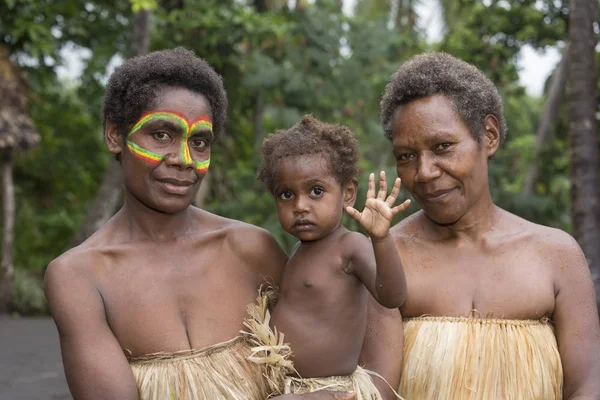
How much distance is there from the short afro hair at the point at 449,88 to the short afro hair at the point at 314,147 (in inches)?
7.6

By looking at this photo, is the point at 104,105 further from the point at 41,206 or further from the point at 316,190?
the point at 41,206

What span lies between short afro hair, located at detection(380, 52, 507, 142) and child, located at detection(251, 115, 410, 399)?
0.95ft

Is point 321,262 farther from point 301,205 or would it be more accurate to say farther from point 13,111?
point 13,111

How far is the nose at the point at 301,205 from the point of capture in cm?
306

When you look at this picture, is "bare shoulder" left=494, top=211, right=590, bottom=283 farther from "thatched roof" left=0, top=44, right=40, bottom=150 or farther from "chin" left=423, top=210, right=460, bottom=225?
"thatched roof" left=0, top=44, right=40, bottom=150

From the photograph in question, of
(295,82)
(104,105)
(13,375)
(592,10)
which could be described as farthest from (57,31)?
(104,105)

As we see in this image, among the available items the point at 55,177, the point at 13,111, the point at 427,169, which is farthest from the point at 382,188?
the point at 55,177

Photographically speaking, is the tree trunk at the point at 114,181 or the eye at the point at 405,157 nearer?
the eye at the point at 405,157

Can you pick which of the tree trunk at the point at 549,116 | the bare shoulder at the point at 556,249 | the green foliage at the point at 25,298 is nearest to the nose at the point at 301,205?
the bare shoulder at the point at 556,249

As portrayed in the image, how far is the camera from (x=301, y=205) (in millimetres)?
3064

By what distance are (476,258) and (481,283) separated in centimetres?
11

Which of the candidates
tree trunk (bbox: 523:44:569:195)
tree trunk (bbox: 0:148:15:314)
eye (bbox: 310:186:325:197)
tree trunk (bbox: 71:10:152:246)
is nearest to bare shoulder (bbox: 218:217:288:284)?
eye (bbox: 310:186:325:197)

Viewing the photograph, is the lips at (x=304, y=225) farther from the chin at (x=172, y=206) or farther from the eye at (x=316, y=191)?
the chin at (x=172, y=206)

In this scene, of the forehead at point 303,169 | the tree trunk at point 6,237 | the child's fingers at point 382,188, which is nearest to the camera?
the child's fingers at point 382,188
